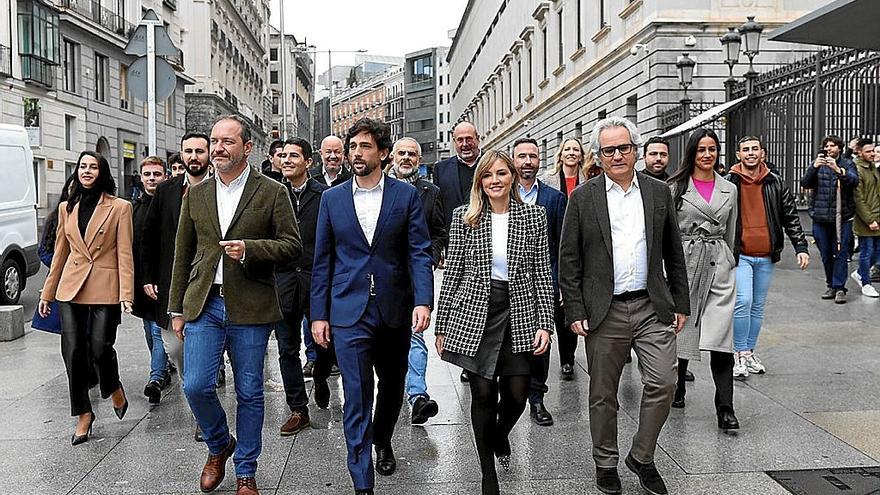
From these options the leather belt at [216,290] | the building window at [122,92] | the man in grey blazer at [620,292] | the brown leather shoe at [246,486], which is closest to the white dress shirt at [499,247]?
the man in grey blazer at [620,292]

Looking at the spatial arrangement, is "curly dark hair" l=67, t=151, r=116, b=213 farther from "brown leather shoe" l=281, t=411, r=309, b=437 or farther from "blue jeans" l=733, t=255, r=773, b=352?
"blue jeans" l=733, t=255, r=773, b=352

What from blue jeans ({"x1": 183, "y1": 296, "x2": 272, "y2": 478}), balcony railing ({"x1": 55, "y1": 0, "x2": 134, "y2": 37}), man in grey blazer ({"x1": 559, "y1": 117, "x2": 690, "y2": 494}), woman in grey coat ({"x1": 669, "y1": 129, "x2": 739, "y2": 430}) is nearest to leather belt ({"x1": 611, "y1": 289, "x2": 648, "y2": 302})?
man in grey blazer ({"x1": 559, "y1": 117, "x2": 690, "y2": 494})

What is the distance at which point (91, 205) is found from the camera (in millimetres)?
6312

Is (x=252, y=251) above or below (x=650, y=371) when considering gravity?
above

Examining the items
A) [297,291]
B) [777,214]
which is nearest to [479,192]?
[297,291]

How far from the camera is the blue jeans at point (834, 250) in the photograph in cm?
1179

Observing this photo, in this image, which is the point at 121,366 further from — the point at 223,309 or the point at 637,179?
the point at 637,179

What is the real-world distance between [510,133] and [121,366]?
45486 millimetres

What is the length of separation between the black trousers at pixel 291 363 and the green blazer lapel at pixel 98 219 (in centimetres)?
141

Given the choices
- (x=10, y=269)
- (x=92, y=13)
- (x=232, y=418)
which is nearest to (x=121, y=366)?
(x=232, y=418)

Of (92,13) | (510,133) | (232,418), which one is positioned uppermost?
(92,13)

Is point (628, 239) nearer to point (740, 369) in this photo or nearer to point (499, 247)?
point (499, 247)

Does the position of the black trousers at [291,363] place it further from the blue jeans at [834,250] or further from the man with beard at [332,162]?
the blue jeans at [834,250]

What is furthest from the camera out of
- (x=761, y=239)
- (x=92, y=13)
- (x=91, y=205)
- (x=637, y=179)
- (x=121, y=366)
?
(x=92, y=13)
